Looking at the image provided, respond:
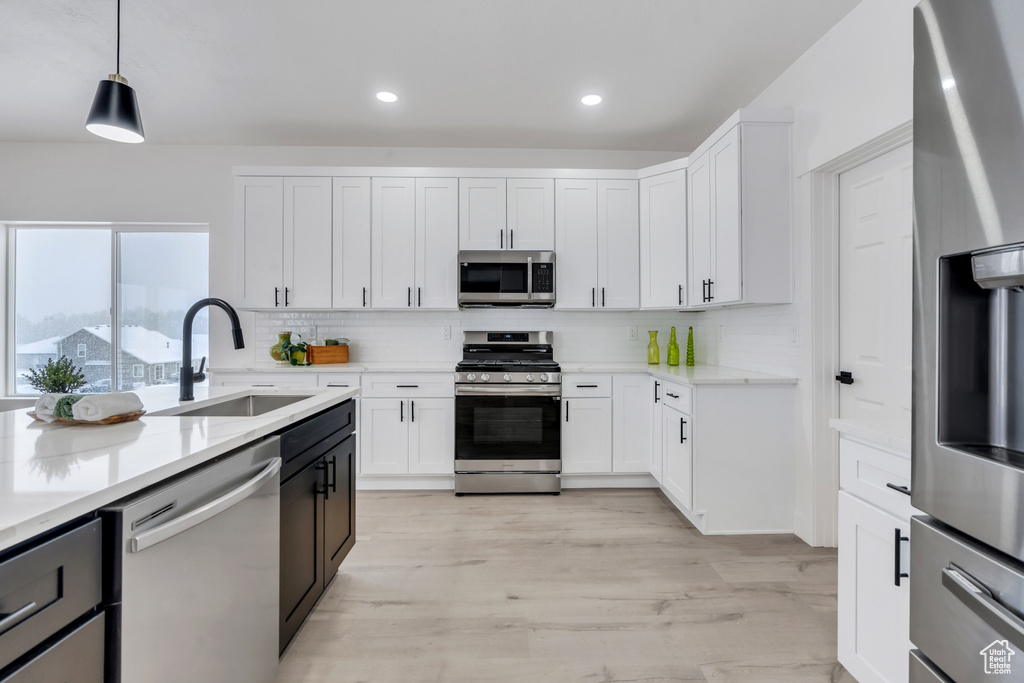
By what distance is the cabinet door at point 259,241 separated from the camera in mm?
3617

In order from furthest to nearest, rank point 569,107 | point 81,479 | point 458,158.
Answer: point 458,158 → point 569,107 → point 81,479

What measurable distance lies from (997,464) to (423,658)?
169 centimetres

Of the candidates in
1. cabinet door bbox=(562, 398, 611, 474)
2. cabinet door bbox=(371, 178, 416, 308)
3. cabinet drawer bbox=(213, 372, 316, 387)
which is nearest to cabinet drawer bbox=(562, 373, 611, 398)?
cabinet door bbox=(562, 398, 611, 474)

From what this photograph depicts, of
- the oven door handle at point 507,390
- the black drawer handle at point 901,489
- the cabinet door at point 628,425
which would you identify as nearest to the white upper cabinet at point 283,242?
the oven door handle at point 507,390

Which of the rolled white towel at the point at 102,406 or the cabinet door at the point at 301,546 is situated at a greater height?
the rolled white towel at the point at 102,406

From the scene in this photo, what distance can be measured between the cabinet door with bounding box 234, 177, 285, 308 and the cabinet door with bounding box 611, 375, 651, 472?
2648 millimetres

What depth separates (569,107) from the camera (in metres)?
3.23

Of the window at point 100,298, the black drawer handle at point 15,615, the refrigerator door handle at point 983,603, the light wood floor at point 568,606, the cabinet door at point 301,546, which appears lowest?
the light wood floor at point 568,606

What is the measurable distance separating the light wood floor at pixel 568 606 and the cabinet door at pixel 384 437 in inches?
21.1

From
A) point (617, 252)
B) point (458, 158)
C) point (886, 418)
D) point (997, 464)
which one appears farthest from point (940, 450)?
point (458, 158)

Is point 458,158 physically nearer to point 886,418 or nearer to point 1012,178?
point 886,418

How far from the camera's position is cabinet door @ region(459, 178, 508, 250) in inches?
144

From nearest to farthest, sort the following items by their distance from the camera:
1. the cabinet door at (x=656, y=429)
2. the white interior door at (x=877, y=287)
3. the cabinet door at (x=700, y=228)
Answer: the white interior door at (x=877, y=287) < the cabinet door at (x=700, y=228) < the cabinet door at (x=656, y=429)

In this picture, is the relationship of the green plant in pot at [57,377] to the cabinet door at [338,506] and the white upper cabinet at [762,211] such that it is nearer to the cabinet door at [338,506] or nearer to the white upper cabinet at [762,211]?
the cabinet door at [338,506]
